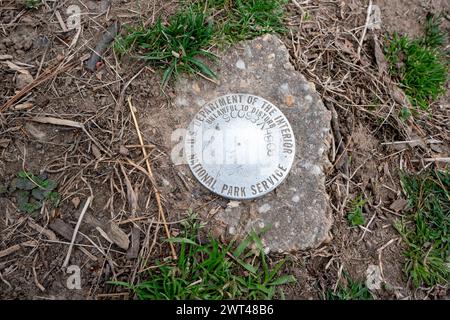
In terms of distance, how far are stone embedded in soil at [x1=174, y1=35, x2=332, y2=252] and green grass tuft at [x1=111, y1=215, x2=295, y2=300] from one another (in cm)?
9

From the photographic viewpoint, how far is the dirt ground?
80.0 inches

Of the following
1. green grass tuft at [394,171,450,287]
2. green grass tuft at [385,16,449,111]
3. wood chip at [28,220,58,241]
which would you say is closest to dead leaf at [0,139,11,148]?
wood chip at [28,220,58,241]

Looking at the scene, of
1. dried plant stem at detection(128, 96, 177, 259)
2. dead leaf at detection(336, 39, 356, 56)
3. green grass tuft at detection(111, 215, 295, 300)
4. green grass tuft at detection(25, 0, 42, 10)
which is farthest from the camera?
dead leaf at detection(336, 39, 356, 56)

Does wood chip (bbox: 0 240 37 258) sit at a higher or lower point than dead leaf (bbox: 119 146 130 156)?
lower

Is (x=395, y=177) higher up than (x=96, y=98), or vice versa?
(x=96, y=98)

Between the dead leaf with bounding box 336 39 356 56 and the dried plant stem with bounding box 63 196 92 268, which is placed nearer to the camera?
the dried plant stem with bounding box 63 196 92 268

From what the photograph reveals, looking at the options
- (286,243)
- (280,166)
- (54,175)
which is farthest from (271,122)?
(54,175)

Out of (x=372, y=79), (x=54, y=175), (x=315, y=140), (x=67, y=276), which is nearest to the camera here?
(x=67, y=276)

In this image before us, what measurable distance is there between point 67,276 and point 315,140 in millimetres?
1426

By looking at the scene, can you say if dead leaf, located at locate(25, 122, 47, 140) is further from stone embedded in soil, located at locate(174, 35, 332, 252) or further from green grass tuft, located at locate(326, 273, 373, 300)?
green grass tuft, located at locate(326, 273, 373, 300)

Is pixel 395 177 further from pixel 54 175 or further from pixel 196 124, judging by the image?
pixel 54 175

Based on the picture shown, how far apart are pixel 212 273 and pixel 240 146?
65 centimetres

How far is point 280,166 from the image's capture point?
217 cm

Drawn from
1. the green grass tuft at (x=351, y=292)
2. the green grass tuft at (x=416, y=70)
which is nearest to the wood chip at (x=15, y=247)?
the green grass tuft at (x=351, y=292)
